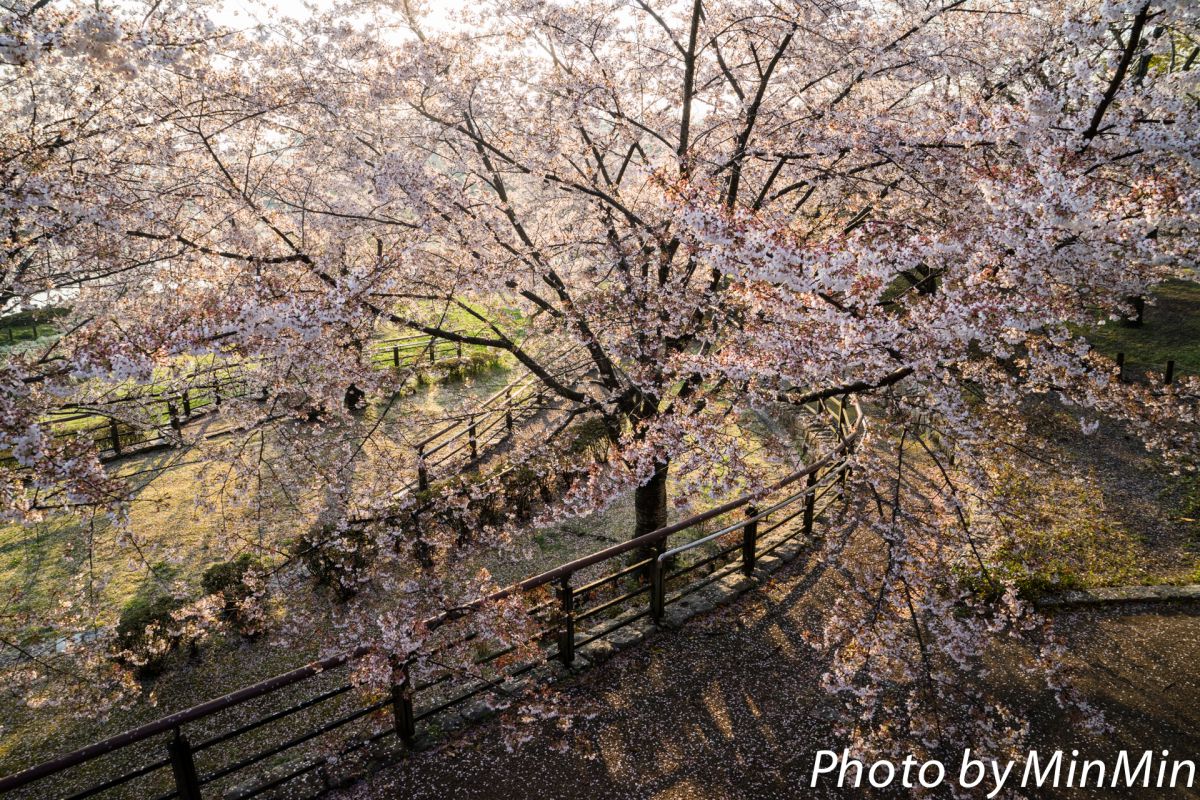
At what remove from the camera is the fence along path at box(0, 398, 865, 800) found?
4.50 metres

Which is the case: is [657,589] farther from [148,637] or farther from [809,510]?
[148,637]

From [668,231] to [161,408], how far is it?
17550 mm

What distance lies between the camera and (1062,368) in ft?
17.9

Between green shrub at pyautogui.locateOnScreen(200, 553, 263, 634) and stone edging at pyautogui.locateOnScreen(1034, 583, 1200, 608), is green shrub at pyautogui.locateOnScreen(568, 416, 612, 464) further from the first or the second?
stone edging at pyautogui.locateOnScreen(1034, 583, 1200, 608)

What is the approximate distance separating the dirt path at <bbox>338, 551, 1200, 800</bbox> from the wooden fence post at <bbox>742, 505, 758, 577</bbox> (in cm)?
86

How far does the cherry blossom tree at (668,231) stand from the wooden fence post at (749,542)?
2.43 ft

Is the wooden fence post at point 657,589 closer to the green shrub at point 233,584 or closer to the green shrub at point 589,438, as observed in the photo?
the green shrub at point 589,438

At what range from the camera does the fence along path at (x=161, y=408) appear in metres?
5.73

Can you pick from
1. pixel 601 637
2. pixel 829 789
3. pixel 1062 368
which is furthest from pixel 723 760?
pixel 1062 368

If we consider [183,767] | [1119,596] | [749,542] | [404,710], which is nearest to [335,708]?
[404,710]

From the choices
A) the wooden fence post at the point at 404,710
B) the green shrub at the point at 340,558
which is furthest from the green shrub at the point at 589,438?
the wooden fence post at the point at 404,710

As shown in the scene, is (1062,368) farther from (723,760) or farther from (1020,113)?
(723,760)

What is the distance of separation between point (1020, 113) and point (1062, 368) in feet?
7.23

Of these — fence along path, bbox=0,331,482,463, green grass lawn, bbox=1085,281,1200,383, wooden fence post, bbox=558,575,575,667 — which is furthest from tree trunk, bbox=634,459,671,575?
green grass lawn, bbox=1085,281,1200,383
